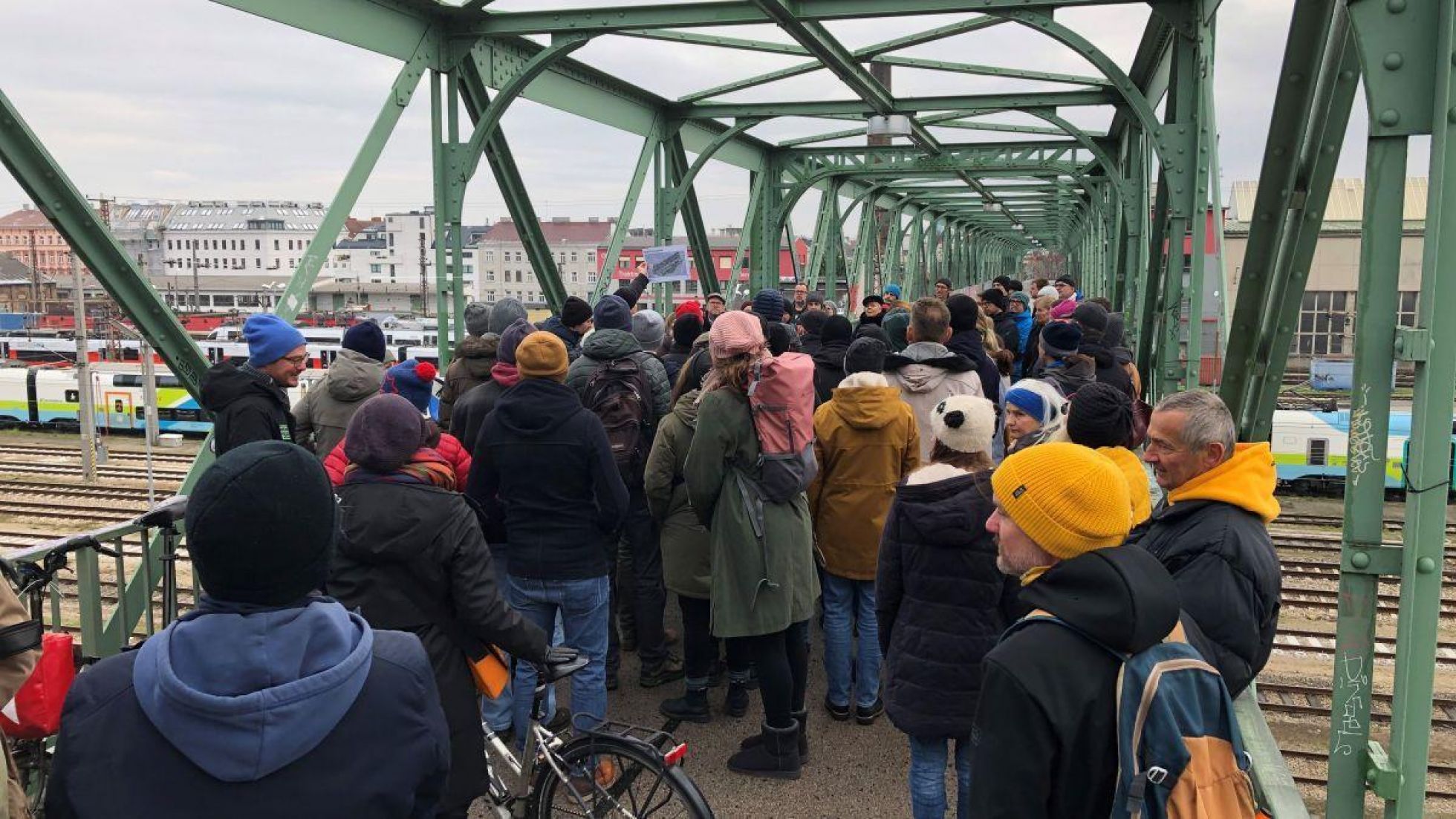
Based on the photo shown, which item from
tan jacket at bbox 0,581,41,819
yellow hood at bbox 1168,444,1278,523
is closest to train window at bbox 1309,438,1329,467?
yellow hood at bbox 1168,444,1278,523

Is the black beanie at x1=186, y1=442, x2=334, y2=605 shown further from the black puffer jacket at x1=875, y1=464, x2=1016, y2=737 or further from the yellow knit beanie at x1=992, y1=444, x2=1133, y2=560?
the black puffer jacket at x1=875, y1=464, x2=1016, y2=737

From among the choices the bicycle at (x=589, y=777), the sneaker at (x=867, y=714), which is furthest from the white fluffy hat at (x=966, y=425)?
the sneaker at (x=867, y=714)

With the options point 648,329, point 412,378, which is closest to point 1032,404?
point 412,378

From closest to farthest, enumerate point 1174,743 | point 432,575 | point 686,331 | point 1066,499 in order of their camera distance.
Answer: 1. point 1174,743
2. point 1066,499
3. point 432,575
4. point 686,331

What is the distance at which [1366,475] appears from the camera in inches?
107

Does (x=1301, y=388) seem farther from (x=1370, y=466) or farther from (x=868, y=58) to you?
(x=1370, y=466)

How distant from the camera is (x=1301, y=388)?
3194 centimetres

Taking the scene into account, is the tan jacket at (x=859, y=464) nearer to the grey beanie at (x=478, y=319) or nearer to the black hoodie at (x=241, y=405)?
the black hoodie at (x=241, y=405)

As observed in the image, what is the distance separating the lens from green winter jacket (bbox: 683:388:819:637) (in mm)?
4602

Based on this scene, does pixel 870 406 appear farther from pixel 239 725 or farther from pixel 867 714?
pixel 239 725

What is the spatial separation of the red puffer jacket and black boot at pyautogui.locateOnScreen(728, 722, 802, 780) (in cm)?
176

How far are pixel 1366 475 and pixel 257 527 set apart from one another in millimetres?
2623

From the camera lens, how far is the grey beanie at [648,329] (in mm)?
6691

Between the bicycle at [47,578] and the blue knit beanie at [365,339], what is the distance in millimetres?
1344
